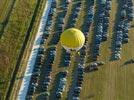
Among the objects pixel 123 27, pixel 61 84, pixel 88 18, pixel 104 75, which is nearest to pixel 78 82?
pixel 61 84

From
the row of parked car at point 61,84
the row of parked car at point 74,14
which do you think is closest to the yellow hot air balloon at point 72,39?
the row of parked car at point 61,84

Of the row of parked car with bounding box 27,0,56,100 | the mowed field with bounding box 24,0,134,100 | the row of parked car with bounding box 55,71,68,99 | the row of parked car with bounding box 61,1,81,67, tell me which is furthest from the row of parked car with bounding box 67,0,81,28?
the row of parked car with bounding box 55,71,68,99

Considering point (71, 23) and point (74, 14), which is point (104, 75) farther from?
point (74, 14)

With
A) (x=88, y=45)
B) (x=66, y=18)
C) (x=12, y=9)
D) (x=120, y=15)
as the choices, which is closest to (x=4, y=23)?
(x=12, y=9)

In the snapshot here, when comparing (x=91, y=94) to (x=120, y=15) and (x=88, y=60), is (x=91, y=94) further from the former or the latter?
(x=120, y=15)

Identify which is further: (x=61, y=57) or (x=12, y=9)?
(x=12, y=9)

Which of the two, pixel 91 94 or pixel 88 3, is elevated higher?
pixel 88 3

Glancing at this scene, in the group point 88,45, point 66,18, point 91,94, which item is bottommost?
point 91,94
